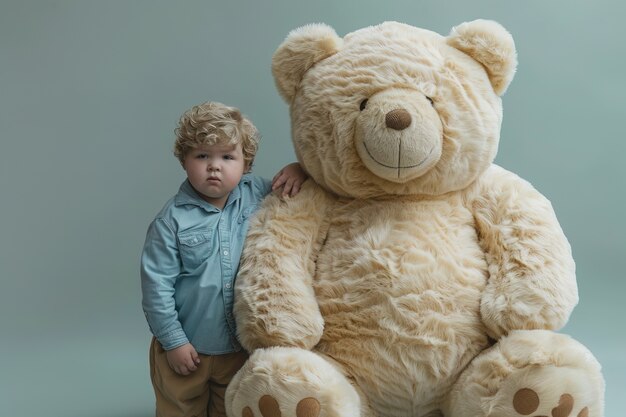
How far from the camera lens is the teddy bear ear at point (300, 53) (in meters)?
1.88

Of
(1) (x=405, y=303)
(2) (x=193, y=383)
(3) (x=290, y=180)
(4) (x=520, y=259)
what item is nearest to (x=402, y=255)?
(1) (x=405, y=303)

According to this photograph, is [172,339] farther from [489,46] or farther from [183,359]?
[489,46]

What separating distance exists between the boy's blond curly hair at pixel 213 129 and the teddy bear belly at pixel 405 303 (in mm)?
366

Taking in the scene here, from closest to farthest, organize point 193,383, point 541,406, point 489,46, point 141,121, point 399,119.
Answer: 1. point 541,406
2. point 399,119
3. point 489,46
4. point 193,383
5. point 141,121

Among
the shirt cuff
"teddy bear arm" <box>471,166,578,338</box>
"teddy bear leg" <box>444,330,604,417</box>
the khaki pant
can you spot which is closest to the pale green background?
the khaki pant

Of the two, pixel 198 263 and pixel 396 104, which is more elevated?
pixel 396 104

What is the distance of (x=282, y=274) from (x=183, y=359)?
1.06 ft

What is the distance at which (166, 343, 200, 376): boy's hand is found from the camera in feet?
6.26

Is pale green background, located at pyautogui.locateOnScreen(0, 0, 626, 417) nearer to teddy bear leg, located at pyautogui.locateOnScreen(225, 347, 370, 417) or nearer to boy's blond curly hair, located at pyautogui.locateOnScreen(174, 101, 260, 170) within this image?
boy's blond curly hair, located at pyautogui.locateOnScreen(174, 101, 260, 170)

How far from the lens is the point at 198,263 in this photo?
1.92 meters

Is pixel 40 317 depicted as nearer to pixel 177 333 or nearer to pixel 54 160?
pixel 54 160

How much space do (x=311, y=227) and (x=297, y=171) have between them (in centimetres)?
17

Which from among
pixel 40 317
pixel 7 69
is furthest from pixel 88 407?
pixel 7 69

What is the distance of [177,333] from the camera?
6.25 ft
